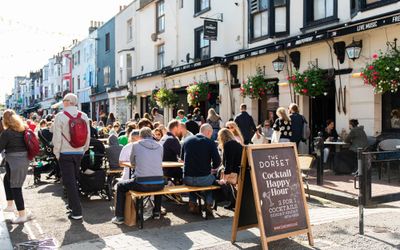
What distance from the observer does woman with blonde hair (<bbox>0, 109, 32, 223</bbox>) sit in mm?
6555

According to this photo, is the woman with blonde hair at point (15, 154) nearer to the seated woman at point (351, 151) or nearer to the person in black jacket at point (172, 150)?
the person in black jacket at point (172, 150)

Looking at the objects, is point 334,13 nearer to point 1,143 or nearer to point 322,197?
point 322,197

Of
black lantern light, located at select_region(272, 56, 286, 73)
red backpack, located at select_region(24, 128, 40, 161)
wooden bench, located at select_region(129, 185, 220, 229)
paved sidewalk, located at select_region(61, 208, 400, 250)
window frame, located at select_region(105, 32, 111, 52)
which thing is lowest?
paved sidewalk, located at select_region(61, 208, 400, 250)

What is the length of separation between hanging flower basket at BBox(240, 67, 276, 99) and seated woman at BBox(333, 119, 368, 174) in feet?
13.7

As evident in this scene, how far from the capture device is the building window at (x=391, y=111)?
11.2 meters

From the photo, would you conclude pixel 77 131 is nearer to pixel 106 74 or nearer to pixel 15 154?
pixel 15 154

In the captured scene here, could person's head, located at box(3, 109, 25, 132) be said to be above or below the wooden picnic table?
above

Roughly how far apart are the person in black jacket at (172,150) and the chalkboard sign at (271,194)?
2.86m

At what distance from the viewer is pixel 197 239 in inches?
220

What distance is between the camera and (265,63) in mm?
15062

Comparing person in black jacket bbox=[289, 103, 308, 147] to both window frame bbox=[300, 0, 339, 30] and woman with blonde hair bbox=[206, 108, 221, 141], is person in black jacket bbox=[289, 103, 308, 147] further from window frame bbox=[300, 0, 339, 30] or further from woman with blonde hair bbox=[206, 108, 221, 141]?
window frame bbox=[300, 0, 339, 30]

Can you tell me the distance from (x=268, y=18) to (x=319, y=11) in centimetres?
210

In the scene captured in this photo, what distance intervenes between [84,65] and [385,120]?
31.4 metres

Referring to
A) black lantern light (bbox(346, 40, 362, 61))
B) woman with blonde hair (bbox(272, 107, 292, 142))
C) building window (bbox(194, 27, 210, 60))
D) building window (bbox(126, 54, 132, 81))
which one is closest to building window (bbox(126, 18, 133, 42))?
building window (bbox(126, 54, 132, 81))
